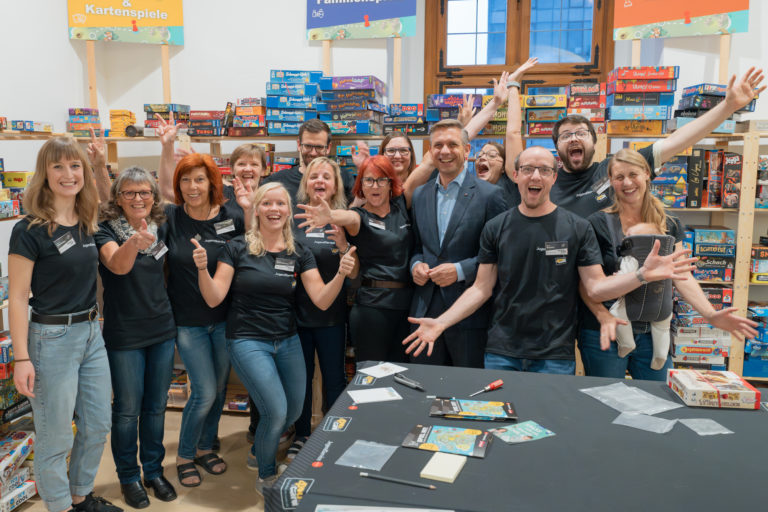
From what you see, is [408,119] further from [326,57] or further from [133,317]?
[133,317]

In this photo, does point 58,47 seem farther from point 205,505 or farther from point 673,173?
point 673,173

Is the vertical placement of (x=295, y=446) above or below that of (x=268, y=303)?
below

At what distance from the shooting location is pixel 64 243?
240 cm

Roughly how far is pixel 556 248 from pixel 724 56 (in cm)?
305

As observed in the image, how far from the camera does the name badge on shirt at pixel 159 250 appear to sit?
9.00 feet

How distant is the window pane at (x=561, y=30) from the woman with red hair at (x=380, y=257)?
3126 mm

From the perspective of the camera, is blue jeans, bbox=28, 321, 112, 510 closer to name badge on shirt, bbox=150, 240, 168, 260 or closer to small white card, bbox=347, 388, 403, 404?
name badge on shirt, bbox=150, 240, 168, 260

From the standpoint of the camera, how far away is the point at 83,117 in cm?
504

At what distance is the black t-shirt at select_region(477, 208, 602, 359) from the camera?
236 cm

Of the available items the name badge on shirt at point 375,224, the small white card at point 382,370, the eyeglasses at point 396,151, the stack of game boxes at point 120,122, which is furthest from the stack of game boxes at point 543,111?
the stack of game boxes at point 120,122

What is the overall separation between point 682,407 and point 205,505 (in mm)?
2289

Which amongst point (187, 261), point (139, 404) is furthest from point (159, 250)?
point (139, 404)

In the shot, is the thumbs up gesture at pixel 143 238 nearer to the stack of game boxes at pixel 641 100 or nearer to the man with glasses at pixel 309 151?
the man with glasses at pixel 309 151

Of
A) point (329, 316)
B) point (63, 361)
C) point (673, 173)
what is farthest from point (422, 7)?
point (63, 361)
